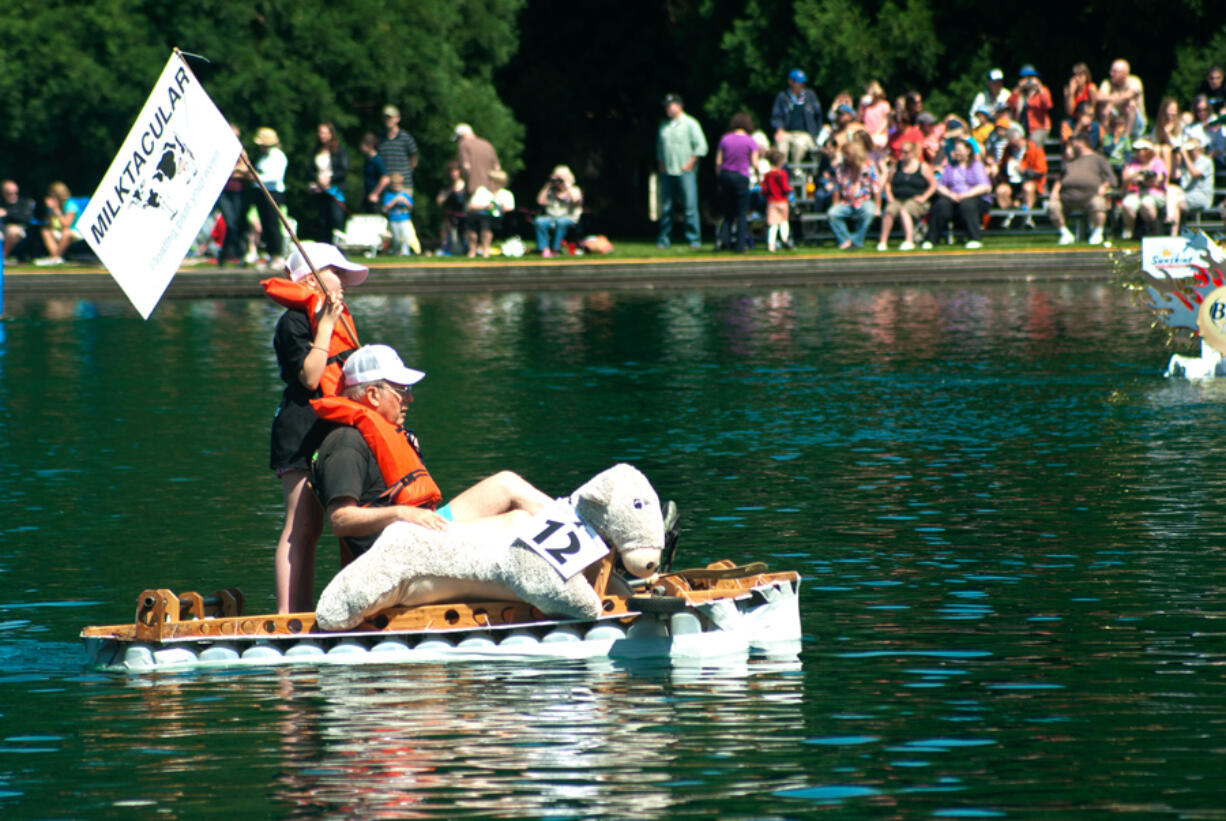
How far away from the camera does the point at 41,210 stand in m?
36.5

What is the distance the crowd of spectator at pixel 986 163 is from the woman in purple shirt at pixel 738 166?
2 cm

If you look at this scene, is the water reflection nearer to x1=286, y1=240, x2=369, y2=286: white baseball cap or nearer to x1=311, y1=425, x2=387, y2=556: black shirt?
x1=311, y1=425, x2=387, y2=556: black shirt

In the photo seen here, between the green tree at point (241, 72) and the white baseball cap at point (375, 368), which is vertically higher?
the green tree at point (241, 72)

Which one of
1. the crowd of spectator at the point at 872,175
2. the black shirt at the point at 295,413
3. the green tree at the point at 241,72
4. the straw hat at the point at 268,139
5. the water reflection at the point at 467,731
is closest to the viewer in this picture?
the water reflection at the point at 467,731

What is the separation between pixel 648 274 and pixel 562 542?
2092 centimetres

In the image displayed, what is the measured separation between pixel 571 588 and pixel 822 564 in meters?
2.04

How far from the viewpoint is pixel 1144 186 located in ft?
92.2

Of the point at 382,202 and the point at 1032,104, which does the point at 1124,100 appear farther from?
the point at 382,202

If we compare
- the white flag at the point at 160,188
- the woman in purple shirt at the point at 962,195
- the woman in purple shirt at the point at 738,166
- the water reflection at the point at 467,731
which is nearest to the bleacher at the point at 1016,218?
the woman in purple shirt at the point at 962,195

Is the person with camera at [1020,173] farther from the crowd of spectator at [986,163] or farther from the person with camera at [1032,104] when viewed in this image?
the person with camera at [1032,104]

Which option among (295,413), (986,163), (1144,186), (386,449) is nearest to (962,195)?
(986,163)

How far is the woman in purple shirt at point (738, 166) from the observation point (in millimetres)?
29000

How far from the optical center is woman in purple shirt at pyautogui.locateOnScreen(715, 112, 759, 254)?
2900 centimetres

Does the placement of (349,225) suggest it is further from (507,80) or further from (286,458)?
(286,458)
